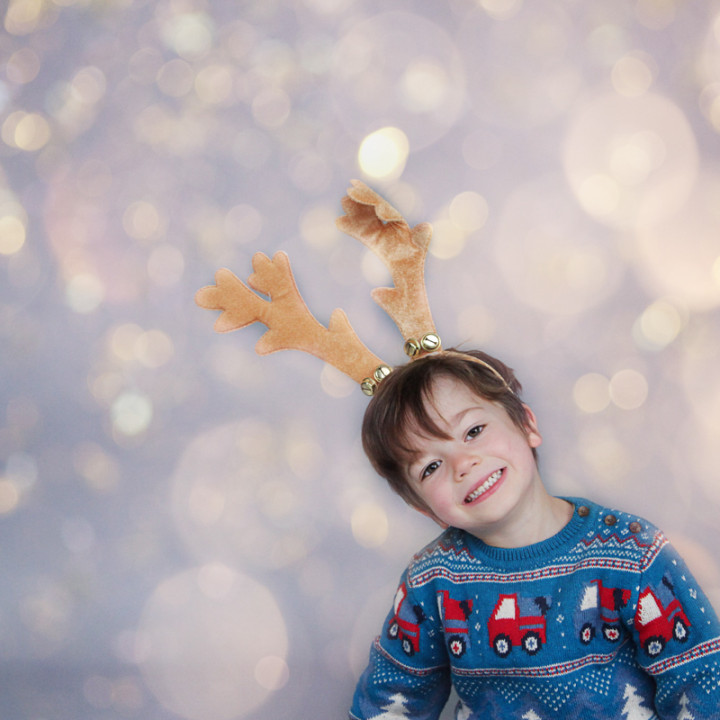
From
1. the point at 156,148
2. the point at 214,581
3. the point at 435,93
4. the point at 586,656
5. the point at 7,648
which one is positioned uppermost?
the point at 435,93

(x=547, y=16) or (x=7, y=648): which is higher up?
(x=547, y=16)

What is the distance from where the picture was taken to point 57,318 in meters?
1.29

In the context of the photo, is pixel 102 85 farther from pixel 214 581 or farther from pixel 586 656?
pixel 586 656

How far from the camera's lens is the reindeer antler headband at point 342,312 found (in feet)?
3.34

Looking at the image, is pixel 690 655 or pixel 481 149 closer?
pixel 690 655

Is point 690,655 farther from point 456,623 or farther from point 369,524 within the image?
point 369,524

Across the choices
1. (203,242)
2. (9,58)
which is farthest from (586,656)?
(9,58)

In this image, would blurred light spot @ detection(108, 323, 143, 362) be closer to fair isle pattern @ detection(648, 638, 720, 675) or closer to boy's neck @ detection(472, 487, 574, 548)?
boy's neck @ detection(472, 487, 574, 548)

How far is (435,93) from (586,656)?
2.84 ft

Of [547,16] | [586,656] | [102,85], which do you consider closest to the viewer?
[586,656]

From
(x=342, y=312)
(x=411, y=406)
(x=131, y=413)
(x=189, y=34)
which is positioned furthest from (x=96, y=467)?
(x=189, y=34)

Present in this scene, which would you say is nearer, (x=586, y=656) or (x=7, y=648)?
(x=586, y=656)

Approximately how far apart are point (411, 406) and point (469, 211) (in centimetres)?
44

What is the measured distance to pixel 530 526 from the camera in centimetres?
90
